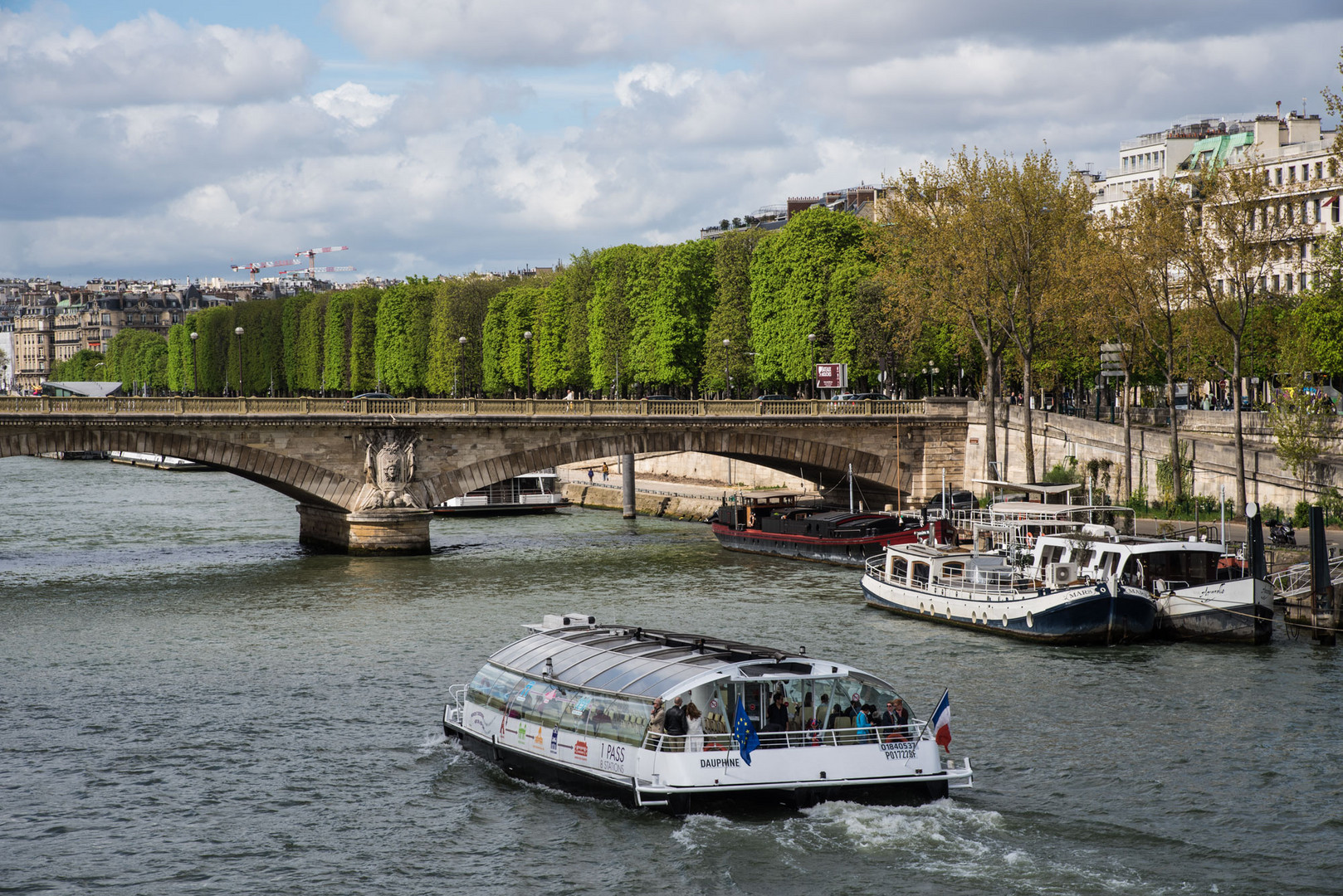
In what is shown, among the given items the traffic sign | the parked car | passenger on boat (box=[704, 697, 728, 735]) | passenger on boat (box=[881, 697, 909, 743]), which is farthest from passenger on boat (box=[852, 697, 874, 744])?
the traffic sign

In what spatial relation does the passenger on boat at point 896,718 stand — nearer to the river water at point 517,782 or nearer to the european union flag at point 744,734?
the river water at point 517,782

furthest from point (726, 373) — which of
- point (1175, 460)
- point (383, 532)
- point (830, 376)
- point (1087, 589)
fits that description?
point (1087, 589)

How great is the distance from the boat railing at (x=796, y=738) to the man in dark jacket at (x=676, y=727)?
14mm

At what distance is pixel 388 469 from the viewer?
65.6 m

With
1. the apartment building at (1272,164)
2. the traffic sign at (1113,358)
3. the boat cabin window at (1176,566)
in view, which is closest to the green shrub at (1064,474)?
the traffic sign at (1113,358)

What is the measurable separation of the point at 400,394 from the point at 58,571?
95.7 m

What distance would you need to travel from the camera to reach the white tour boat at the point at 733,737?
2592 centimetres

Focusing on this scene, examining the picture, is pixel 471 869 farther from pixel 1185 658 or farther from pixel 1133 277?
pixel 1133 277

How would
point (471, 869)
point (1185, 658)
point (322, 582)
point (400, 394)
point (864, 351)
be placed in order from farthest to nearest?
point (400, 394) < point (864, 351) < point (322, 582) < point (1185, 658) < point (471, 869)

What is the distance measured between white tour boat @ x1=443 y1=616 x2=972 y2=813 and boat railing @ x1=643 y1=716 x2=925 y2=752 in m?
0.02

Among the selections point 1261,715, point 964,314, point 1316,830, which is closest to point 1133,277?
point 964,314

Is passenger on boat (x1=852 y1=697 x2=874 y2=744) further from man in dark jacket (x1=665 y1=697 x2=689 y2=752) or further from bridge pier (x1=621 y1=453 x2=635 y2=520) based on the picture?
bridge pier (x1=621 y1=453 x2=635 y2=520)

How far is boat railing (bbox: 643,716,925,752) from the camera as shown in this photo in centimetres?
2597

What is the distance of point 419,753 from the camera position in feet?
103
